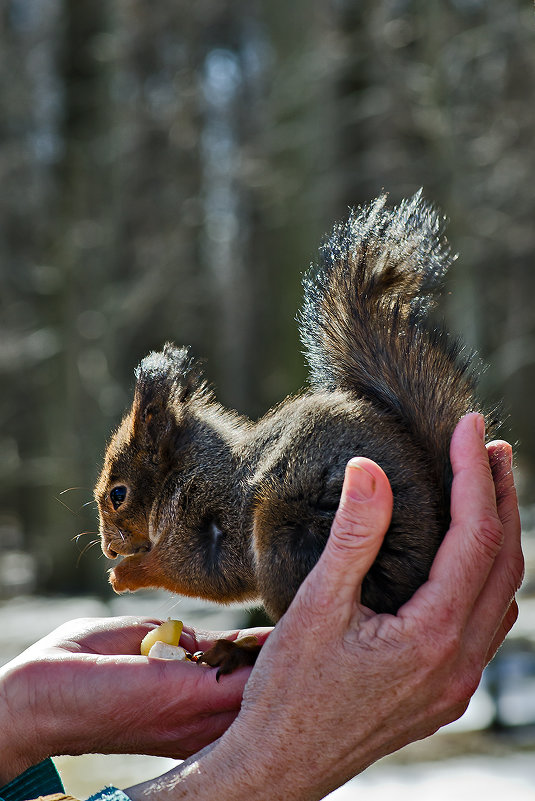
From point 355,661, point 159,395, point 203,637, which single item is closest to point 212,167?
point 159,395

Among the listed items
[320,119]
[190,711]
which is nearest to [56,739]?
[190,711]

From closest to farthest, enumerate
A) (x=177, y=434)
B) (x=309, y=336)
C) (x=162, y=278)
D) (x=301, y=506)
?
(x=301, y=506) < (x=309, y=336) < (x=177, y=434) < (x=162, y=278)

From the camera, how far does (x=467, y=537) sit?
1.13m

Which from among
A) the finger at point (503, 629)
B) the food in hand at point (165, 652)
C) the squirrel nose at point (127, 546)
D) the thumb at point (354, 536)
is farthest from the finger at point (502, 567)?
the squirrel nose at point (127, 546)

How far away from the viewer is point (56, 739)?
122cm

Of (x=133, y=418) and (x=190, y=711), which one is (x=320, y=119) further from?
(x=190, y=711)

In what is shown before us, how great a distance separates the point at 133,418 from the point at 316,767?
0.91m

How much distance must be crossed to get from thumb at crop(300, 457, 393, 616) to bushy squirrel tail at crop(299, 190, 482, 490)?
0.29 metres

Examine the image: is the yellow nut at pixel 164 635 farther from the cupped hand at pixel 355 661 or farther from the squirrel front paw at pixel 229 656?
the cupped hand at pixel 355 661

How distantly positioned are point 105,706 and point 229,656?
0.71ft

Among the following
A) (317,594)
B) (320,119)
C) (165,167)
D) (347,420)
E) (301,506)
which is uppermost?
(165,167)

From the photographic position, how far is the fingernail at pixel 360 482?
3.56ft

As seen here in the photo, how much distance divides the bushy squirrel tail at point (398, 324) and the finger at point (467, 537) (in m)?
0.16

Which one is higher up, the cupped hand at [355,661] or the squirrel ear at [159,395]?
the squirrel ear at [159,395]
